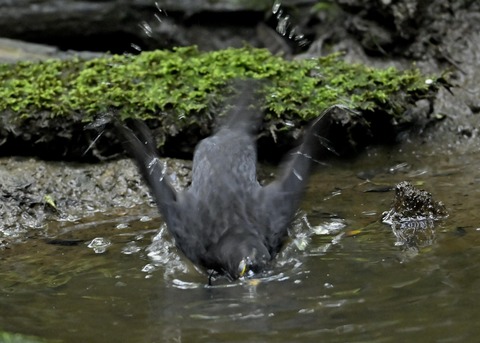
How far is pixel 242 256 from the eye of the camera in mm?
4562

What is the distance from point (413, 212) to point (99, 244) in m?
2.02

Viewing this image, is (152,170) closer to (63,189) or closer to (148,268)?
(148,268)

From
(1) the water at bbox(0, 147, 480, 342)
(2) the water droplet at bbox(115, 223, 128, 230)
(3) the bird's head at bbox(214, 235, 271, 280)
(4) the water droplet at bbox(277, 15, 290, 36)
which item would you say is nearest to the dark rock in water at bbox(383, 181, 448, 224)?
(1) the water at bbox(0, 147, 480, 342)

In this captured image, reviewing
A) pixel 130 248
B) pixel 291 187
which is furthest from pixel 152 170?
pixel 291 187

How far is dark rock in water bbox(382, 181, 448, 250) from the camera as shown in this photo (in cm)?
529

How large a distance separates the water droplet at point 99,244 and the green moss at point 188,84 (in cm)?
133

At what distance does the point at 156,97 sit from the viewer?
22.5ft

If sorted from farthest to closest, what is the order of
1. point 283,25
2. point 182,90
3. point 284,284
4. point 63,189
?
point 283,25 < point 182,90 < point 63,189 < point 284,284

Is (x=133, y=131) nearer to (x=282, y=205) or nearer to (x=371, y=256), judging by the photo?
(x=282, y=205)

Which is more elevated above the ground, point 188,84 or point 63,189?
point 188,84

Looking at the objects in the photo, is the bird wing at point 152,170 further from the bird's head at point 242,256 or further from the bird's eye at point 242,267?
the bird's eye at point 242,267

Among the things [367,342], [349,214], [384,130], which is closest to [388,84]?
[384,130]

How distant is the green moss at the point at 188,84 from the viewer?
22.3ft

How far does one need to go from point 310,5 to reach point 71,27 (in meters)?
2.50
